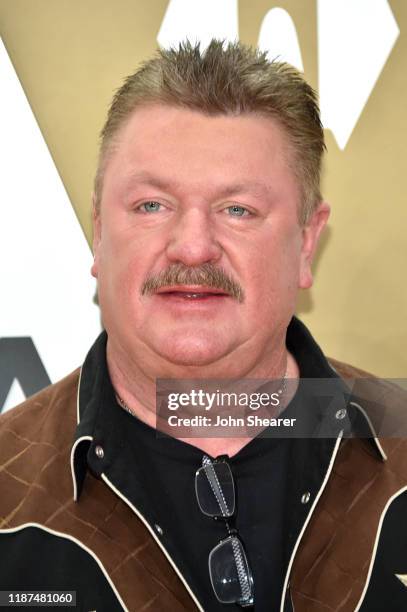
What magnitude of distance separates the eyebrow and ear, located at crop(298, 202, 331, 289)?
0.66ft

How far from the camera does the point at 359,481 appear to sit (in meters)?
1.56

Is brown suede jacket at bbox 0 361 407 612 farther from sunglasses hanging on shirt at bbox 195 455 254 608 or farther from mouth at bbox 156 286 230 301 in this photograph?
mouth at bbox 156 286 230 301

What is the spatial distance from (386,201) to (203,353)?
0.86m

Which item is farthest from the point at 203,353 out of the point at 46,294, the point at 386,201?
the point at 386,201

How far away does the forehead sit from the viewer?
4.92 ft

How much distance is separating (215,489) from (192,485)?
0.04 meters

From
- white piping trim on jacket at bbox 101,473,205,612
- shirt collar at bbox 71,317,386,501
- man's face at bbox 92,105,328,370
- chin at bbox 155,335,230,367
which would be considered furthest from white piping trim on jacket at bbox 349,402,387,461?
white piping trim on jacket at bbox 101,473,205,612

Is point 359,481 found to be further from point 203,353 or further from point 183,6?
point 183,6

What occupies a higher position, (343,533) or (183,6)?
(183,6)

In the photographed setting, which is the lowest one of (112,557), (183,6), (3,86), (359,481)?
(112,557)

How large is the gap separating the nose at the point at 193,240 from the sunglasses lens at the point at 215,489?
0.36 meters

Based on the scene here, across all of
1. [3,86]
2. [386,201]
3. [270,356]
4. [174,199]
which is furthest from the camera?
[386,201]

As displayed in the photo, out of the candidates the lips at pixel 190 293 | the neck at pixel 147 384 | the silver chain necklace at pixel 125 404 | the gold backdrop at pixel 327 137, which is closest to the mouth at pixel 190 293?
the lips at pixel 190 293

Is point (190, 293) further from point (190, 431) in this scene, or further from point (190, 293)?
point (190, 431)
